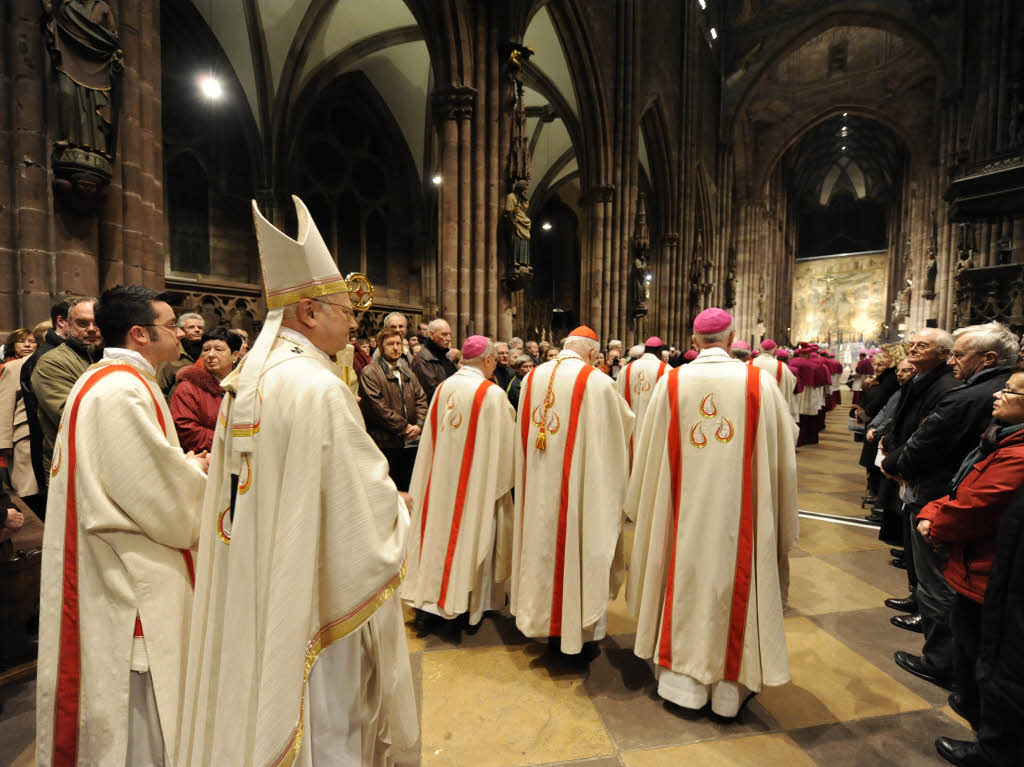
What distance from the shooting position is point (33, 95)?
4.06 meters

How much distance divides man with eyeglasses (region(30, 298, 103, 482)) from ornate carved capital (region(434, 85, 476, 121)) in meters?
6.58

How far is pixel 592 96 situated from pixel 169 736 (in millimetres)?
13837

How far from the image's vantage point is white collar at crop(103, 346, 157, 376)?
191cm

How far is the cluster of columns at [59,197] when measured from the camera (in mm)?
4039

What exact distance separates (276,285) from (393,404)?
9.26 feet

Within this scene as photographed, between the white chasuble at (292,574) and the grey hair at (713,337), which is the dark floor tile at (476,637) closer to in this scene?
the white chasuble at (292,574)

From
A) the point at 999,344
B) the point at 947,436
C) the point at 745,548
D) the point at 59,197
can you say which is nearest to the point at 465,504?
the point at 745,548

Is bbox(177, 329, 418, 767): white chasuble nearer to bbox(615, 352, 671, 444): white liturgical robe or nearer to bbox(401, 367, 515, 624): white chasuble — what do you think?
bbox(401, 367, 515, 624): white chasuble

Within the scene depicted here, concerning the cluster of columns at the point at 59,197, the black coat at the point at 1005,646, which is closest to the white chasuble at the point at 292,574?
the black coat at the point at 1005,646

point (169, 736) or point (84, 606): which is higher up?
point (84, 606)

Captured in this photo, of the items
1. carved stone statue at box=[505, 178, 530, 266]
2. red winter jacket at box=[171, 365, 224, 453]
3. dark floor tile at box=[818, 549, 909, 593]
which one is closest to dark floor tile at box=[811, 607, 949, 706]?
dark floor tile at box=[818, 549, 909, 593]

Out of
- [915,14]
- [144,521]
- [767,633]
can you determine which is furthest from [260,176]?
[915,14]

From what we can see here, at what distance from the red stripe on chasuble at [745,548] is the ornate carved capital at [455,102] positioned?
730cm

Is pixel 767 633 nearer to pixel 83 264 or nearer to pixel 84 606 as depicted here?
pixel 84 606
